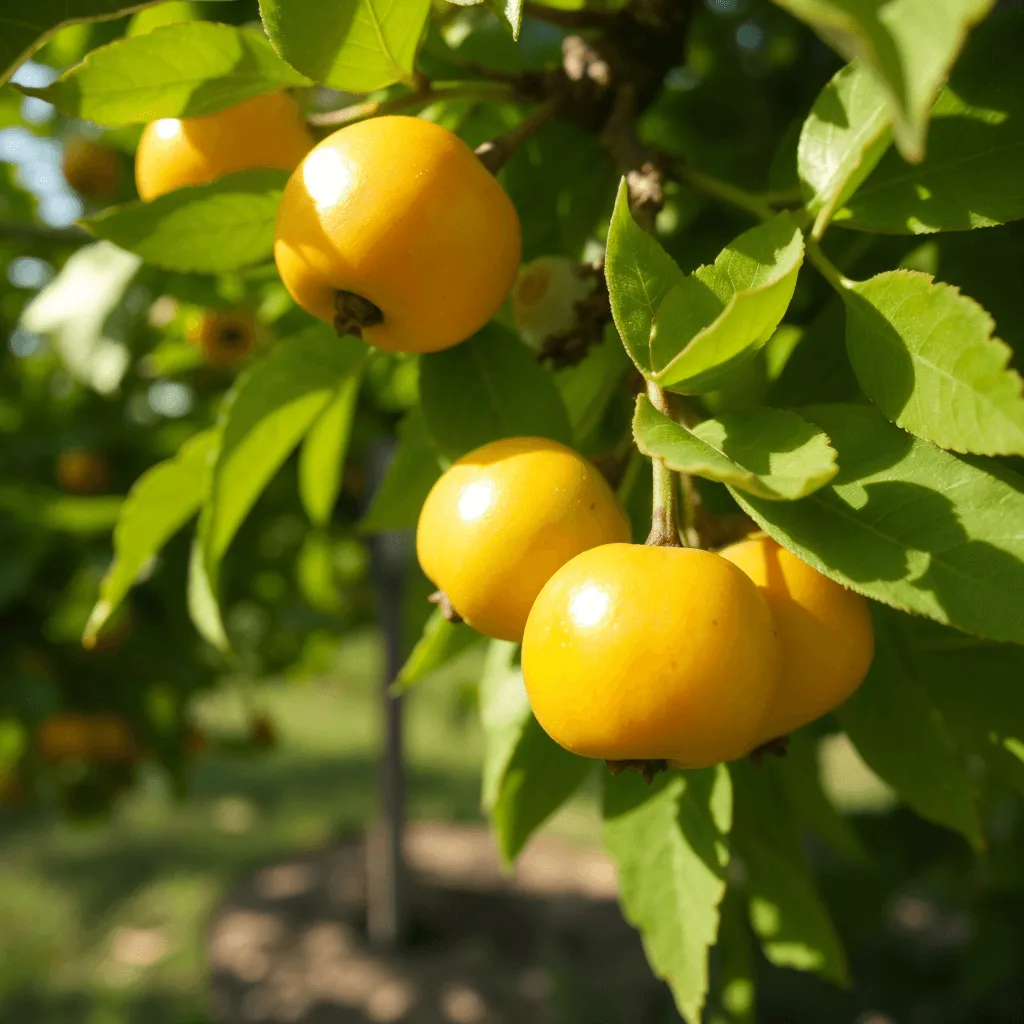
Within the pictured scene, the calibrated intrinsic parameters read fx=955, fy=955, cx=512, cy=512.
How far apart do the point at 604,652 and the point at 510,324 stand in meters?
0.44

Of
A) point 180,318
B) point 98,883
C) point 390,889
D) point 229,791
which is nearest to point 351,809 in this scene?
point 229,791

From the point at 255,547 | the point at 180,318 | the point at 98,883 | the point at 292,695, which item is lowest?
the point at 292,695

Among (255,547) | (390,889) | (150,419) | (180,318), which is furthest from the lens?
(390,889)

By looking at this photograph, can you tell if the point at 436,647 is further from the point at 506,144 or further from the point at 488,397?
the point at 506,144

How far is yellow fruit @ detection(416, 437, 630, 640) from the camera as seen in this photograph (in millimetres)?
622

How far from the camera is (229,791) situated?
6.34 m

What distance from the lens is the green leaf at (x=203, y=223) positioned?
0.74 metres

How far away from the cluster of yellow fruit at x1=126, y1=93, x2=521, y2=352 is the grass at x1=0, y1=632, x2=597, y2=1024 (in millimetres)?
2482

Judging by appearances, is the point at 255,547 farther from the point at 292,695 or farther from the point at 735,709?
the point at 292,695

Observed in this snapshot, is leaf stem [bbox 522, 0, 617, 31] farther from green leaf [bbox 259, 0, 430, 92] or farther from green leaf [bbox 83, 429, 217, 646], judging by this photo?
green leaf [bbox 83, 429, 217, 646]

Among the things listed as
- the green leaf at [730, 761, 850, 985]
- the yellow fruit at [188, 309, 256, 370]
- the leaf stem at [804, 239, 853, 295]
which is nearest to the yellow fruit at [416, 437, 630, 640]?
the leaf stem at [804, 239, 853, 295]

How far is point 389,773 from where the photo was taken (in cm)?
381

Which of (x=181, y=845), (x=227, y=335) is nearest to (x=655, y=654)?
(x=227, y=335)

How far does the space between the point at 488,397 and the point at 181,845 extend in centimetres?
536
